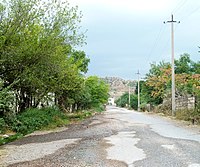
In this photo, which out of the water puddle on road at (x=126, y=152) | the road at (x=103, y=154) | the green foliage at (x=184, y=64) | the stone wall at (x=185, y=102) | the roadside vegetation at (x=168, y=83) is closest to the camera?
the road at (x=103, y=154)

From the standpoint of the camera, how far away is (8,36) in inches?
635

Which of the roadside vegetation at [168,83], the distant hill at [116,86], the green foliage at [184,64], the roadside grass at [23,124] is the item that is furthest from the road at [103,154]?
the distant hill at [116,86]

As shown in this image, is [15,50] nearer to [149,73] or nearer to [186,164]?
[186,164]

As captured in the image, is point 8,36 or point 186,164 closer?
point 186,164

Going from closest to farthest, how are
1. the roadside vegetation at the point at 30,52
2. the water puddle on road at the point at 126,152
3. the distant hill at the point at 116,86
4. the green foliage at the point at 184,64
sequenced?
the water puddle on road at the point at 126,152
the roadside vegetation at the point at 30,52
the green foliage at the point at 184,64
the distant hill at the point at 116,86

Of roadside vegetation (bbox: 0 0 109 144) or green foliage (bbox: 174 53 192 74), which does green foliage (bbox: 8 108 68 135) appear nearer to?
roadside vegetation (bbox: 0 0 109 144)


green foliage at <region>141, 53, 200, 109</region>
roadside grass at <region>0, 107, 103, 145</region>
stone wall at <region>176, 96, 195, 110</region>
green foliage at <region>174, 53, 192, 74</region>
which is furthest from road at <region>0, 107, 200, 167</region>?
green foliage at <region>174, 53, 192, 74</region>

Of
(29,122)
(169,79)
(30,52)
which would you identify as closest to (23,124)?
(29,122)

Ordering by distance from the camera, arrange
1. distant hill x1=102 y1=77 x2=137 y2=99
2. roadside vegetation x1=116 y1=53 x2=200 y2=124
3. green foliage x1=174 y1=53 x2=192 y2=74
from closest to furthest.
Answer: roadside vegetation x1=116 y1=53 x2=200 y2=124 → green foliage x1=174 y1=53 x2=192 y2=74 → distant hill x1=102 y1=77 x2=137 y2=99

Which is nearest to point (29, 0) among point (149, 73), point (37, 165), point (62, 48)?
point (62, 48)

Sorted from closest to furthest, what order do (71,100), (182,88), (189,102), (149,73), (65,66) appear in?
1. (65,66)
2. (189,102)
3. (71,100)
4. (182,88)
5. (149,73)

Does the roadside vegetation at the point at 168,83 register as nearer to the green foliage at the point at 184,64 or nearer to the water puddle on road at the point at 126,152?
the green foliage at the point at 184,64

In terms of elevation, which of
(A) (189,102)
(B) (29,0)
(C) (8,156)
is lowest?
(C) (8,156)

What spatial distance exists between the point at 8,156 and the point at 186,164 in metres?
5.33
